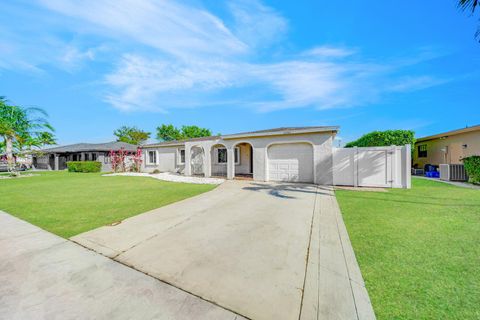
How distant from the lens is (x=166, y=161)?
19.5 metres

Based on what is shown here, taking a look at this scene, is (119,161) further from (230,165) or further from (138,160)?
(230,165)

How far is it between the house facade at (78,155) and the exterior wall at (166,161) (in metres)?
7.37

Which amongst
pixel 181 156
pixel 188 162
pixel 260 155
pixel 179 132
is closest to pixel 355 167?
pixel 260 155

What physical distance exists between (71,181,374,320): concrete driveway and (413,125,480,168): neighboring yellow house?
54.3 feet

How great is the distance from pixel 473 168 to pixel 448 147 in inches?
282

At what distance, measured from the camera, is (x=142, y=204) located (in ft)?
22.5

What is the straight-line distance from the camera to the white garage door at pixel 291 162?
11.5 m

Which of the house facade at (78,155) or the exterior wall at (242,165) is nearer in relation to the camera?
the exterior wall at (242,165)

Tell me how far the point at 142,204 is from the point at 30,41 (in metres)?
9.81

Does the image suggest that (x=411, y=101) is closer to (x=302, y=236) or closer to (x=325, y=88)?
(x=325, y=88)

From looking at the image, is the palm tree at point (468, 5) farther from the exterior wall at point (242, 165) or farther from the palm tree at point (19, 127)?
the palm tree at point (19, 127)

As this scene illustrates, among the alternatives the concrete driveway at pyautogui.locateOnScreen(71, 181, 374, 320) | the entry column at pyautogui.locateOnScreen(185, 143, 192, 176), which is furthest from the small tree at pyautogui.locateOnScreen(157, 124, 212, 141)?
the concrete driveway at pyautogui.locateOnScreen(71, 181, 374, 320)

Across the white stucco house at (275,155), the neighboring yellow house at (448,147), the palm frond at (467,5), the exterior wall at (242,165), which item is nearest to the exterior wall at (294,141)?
the white stucco house at (275,155)

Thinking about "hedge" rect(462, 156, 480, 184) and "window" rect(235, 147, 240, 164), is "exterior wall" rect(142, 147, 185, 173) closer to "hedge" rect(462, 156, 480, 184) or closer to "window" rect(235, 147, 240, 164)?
"window" rect(235, 147, 240, 164)
